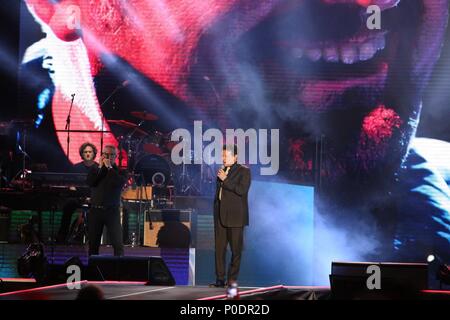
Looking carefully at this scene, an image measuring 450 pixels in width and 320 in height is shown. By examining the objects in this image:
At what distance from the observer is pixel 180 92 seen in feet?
33.6

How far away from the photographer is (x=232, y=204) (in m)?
6.52

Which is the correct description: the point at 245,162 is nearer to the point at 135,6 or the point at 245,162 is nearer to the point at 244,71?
the point at 244,71

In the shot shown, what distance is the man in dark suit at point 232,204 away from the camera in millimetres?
6484

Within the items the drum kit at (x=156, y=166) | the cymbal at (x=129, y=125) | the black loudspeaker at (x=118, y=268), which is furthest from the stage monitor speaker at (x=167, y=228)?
the black loudspeaker at (x=118, y=268)

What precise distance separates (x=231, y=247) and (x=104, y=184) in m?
1.66

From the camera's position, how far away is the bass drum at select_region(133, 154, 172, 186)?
943 centimetres

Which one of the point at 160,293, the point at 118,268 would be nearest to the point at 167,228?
the point at 118,268

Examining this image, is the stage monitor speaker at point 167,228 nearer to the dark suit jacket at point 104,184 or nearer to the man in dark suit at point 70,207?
the man in dark suit at point 70,207

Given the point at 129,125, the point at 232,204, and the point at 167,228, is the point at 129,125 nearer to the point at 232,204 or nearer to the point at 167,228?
the point at 167,228

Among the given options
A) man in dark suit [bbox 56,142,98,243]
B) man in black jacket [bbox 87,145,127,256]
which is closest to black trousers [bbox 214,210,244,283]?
man in black jacket [bbox 87,145,127,256]

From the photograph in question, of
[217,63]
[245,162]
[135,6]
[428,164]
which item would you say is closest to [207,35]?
[217,63]

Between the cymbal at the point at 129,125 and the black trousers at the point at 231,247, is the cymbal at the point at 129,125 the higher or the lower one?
the higher one

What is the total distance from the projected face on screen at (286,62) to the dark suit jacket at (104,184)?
8.99 ft
